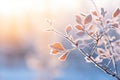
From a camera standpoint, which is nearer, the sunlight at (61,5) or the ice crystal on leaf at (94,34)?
the ice crystal on leaf at (94,34)

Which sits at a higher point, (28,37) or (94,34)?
(28,37)

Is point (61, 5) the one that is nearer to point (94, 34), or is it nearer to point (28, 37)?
point (28, 37)

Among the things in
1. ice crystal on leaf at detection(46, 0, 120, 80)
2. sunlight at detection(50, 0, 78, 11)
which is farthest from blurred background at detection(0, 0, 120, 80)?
ice crystal on leaf at detection(46, 0, 120, 80)

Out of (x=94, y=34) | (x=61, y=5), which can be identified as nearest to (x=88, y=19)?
(x=94, y=34)

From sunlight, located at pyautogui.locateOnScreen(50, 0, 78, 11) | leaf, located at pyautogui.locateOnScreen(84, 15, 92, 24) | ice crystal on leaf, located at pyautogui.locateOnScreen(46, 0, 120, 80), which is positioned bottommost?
ice crystal on leaf, located at pyautogui.locateOnScreen(46, 0, 120, 80)

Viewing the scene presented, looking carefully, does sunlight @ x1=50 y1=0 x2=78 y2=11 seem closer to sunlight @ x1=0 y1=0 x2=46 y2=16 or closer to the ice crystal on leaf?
sunlight @ x1=0 y1=0 x2=46 y2=16

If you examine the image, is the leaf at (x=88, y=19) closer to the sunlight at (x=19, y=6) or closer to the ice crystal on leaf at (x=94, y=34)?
the ice crystal on leaf at (x=94, y=34)

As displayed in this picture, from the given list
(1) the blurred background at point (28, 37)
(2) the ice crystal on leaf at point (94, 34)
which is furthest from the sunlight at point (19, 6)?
(2) the ice crystal on leaf at point (94, 34)

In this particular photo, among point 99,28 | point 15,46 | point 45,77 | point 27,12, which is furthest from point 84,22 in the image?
point 15,46

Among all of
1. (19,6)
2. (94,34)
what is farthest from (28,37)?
(94,34)

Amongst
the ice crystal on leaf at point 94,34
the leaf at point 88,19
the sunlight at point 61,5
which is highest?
the sunlight at point 61,5

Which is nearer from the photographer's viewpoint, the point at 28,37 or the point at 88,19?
the point at 88,19
